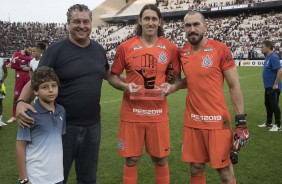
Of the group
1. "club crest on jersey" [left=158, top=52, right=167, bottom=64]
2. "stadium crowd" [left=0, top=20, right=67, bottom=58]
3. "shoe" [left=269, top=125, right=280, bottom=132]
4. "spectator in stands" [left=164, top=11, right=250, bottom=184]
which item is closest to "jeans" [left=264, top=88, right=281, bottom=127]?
"shoe" [left=269, top=125, right=280, bottom=132]

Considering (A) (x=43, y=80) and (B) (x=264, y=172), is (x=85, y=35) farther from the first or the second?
(B) (x=264, y=172)

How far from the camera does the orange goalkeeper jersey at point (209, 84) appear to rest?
12.9ft

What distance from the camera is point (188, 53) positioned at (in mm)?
4074

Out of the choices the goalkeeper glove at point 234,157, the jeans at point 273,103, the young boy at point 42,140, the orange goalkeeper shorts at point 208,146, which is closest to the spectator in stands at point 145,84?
the orange goalkeeper shorts at point 208,146

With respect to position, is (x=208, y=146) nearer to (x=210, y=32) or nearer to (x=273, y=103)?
(x=273, y=103)

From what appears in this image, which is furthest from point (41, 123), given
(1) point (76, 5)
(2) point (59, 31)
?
(2) point (59, 31)

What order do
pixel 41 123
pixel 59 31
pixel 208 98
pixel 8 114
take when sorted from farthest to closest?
1. pixel 59 31
2. pixel 8 114
3. pixel 208 98
4. pixel 41 123

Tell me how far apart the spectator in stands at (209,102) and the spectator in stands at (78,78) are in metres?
1.01

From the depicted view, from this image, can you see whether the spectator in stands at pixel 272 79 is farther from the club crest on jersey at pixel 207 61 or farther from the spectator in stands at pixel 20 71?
the spectator in stands at pixel 20 71

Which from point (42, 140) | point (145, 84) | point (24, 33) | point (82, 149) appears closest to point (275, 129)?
point (145, 84)

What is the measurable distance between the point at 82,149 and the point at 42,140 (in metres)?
0.81

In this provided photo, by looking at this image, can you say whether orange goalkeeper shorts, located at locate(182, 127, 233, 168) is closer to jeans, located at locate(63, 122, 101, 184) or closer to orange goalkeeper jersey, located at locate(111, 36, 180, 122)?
orange goalkeeper jersey, located at locate(111, 36, 180, 122)

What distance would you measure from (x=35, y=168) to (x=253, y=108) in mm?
10021

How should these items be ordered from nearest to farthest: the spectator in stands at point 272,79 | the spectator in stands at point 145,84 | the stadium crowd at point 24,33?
the spectator in stands at point 145,84, the spectator in stands at point 272,79, the stadium crowd at point 24,33
